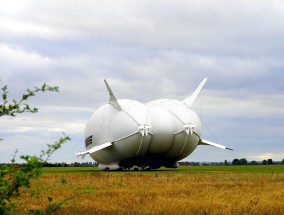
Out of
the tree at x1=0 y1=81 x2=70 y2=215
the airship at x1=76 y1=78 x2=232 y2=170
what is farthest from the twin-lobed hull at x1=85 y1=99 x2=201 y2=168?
the tree at x1=0 y1=81 x2=70 y2=215

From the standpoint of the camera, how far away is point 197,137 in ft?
224

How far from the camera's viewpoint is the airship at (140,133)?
62.4 m

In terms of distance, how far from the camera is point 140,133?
61188 millimetres

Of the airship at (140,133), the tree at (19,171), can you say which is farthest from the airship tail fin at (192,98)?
the tree at (19,171)

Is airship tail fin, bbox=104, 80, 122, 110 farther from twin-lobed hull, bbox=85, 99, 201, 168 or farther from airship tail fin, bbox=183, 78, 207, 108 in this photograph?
airship tail fin, bbox=183, 78, 207, 108

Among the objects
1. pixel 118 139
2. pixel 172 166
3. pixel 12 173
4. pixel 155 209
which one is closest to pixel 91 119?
pixel 118 139

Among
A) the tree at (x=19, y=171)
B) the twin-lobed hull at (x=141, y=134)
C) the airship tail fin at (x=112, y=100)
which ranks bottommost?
the tree at (x=19, y=171)

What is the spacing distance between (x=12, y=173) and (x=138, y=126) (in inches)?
Result: 2090

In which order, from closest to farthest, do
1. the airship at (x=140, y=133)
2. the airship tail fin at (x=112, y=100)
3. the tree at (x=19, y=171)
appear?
the tree at (x=19, y=171)
the airship at (x=140, y=133)
the airship tail fin at (x=112, y=100)

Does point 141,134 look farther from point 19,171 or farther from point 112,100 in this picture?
point 19,171

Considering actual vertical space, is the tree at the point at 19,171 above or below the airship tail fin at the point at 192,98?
below

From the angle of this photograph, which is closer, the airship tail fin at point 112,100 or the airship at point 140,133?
the airship at point 140,133

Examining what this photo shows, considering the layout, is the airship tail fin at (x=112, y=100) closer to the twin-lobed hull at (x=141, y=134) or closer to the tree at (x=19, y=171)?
the twin-lobed hull at (x=141, y=134)

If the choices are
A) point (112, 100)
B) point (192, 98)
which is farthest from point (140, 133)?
point (192, 98)
